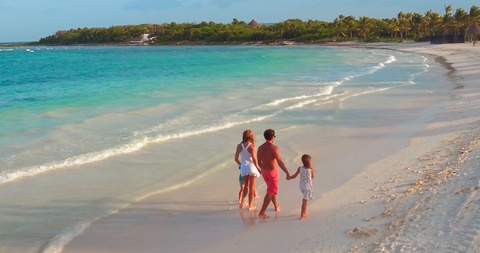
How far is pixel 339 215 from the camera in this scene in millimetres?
6793

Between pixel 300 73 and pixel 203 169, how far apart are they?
78.1ft

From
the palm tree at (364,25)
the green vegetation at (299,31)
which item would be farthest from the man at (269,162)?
the palm tree at (364,25)

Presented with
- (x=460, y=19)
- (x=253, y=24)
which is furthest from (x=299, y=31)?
(x=460, y=19)

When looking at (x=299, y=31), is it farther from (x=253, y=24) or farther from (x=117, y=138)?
(x=117, y=138)

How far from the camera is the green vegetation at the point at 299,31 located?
87125mm

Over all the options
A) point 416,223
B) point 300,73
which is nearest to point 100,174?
point 416,223

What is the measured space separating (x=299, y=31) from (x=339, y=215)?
117221 mm

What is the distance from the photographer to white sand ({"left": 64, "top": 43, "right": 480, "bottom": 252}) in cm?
566

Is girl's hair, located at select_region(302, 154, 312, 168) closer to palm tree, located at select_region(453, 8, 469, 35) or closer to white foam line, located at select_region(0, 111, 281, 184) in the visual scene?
white foam line, located at select_region(0, 111, 281, 184)

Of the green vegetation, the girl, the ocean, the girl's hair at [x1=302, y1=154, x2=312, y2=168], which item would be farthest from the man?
the green vegetation

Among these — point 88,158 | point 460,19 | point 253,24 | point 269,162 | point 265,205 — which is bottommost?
point 88,158

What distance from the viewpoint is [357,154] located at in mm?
10789

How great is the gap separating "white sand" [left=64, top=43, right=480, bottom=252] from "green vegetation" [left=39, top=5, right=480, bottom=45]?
77.9 m

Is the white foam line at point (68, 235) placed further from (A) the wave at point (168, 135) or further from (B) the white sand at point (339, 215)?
(A) the wave at point (168, 135)
